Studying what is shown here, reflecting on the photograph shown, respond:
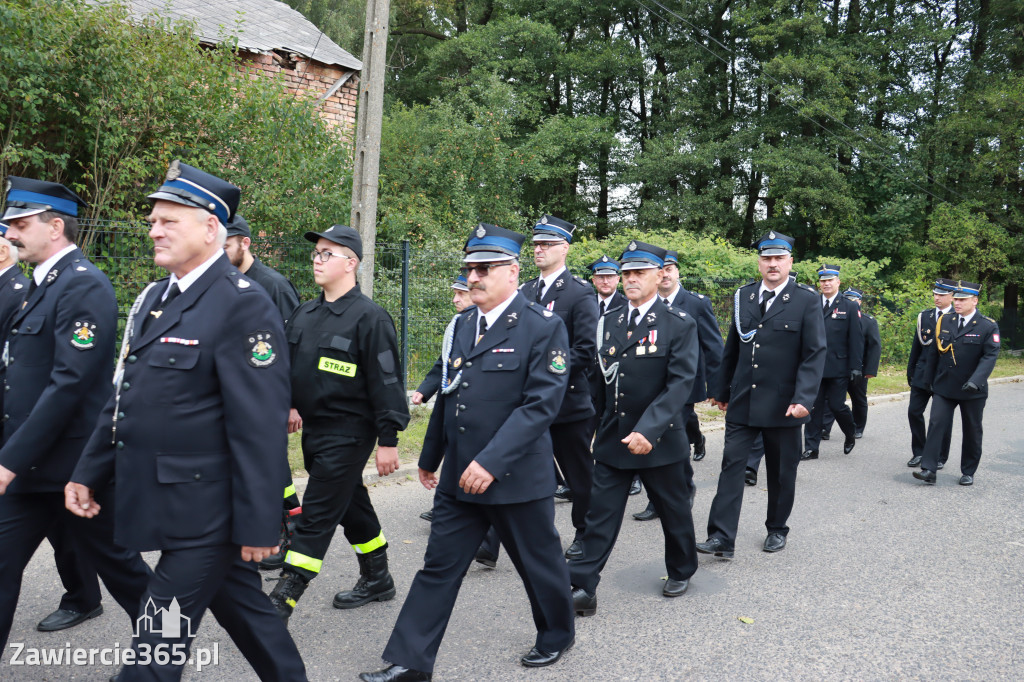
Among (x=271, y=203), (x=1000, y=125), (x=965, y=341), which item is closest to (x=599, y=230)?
(x=1000, y=125)

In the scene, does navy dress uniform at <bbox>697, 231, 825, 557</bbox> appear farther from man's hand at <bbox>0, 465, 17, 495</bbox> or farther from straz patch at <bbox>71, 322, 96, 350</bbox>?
man's hand at <bbox>0, 465, 17, 495</bbox>

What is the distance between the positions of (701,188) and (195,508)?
3004 centimetres

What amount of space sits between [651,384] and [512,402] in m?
1.40

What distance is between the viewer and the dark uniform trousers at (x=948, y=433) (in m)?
8.37

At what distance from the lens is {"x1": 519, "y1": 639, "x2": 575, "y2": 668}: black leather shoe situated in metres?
3.99

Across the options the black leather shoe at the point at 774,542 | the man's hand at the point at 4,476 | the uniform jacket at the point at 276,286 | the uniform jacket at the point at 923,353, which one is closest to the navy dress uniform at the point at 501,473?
the man's hand at the point at 4,476

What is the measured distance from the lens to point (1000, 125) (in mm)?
26469

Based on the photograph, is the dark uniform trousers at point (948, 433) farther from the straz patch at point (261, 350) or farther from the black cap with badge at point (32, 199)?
the black cap with badge at point (32, 199)

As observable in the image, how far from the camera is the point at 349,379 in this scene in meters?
4.39

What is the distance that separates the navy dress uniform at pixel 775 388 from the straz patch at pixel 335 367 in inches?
113

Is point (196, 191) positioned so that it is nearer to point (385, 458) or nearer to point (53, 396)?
point (53, 396)

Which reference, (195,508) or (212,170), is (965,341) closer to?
(195,508)

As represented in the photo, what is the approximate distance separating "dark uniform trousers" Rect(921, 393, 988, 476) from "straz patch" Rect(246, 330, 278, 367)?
7.56 m

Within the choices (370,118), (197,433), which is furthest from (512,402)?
(370,118)
